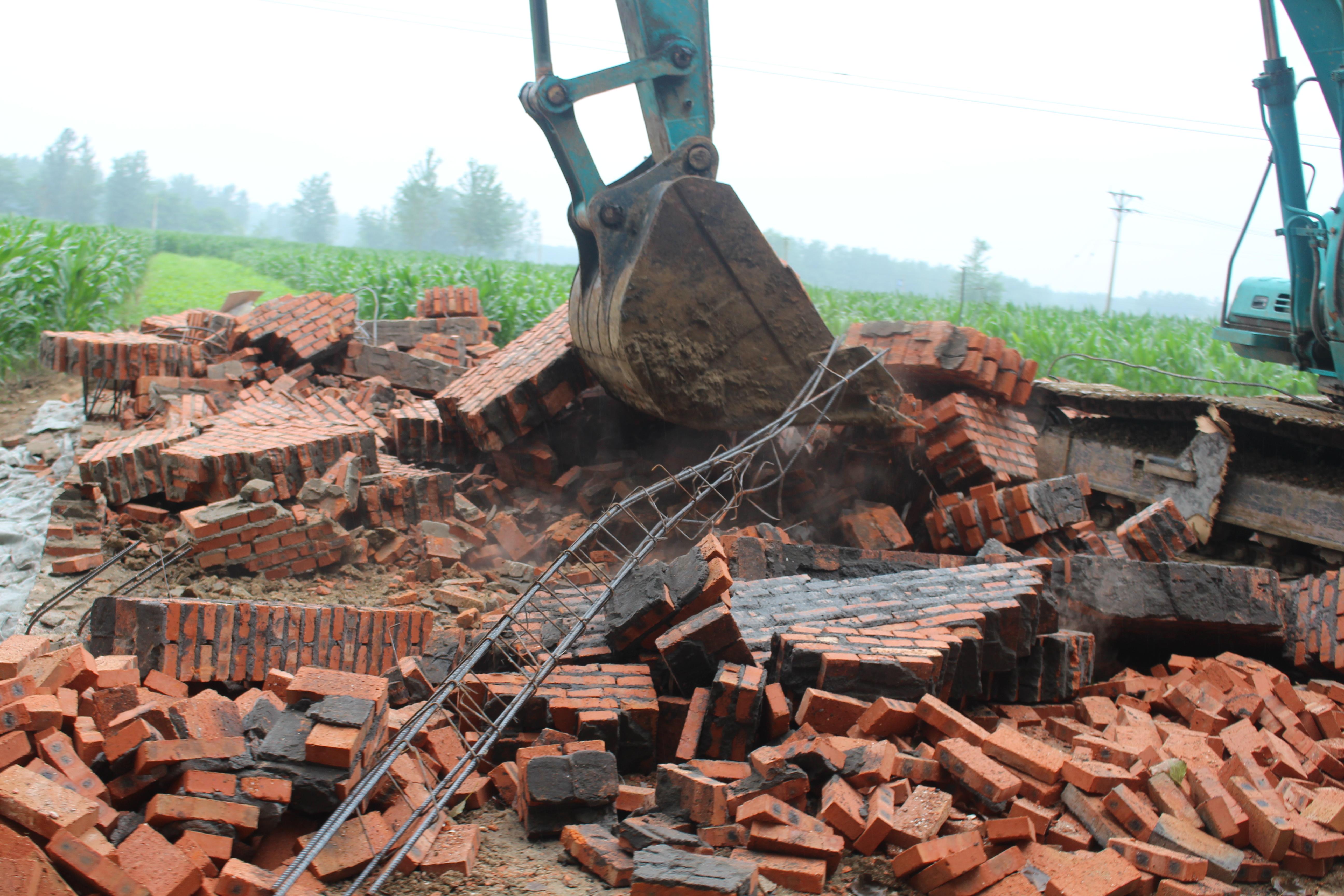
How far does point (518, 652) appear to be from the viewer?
3.91 m

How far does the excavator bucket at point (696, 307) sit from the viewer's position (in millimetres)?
5480

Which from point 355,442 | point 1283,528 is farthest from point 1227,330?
point 355,442

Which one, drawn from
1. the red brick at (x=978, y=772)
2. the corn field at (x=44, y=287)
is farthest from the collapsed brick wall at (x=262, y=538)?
the corn field at (x=44, y=287)

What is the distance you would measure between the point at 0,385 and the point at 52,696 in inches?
399

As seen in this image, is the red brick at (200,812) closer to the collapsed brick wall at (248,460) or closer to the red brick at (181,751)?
the red brick at (181,751)

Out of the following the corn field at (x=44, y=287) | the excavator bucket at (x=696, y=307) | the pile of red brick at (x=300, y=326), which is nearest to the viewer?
the excavator bucket at (x=696, y=307)

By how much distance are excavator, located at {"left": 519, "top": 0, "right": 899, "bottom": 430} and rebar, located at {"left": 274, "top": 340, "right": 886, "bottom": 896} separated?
273 millimetres

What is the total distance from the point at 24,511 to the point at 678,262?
4.97 m

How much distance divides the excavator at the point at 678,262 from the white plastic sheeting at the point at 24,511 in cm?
366

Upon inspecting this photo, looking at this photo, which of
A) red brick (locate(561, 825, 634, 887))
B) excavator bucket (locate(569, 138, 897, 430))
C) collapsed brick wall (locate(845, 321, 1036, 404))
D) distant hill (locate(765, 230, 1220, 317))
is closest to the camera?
red brick (locate(561, 825, 634, 887))

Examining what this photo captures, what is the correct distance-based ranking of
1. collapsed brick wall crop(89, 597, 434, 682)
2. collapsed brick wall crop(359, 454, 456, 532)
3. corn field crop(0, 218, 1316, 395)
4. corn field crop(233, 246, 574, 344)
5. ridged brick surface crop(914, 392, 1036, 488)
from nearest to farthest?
collapsed brick wall crop(89, 597, 434, 682)
collapsed brick wall crop(359, 454, 456, 532)
ridged brick surface crop(914, 392, 1036, 488)
corn field crop(0, 218, 1316, 395)
corn field crop(233, 246, 574, 344)

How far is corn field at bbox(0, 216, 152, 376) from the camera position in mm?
11086

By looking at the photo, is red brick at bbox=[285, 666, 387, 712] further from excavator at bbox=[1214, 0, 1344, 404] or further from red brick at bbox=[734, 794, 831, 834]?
excavator at bbox=[1214, 0, 1344, 404]

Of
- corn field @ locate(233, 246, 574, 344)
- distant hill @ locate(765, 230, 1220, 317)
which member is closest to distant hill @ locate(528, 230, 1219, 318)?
distant hill @ locate(765, 230, 1220, 317)
